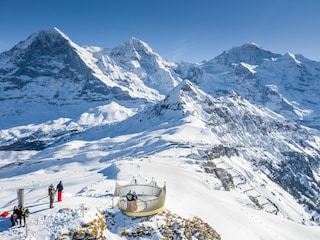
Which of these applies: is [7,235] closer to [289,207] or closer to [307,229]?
[307,229]

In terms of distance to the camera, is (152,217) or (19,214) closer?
(19,214)

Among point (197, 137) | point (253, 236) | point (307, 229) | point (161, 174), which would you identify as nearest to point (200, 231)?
point (253, 236)

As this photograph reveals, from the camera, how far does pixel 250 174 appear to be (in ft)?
473

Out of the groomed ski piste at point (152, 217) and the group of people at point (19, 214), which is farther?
the groomed ski piste at point (152, 217)

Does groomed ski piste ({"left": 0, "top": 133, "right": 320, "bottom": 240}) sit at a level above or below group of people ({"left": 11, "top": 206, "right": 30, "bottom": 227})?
below

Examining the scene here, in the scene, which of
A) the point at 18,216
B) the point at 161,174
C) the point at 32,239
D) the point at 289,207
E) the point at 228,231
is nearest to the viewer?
the point at 32,239

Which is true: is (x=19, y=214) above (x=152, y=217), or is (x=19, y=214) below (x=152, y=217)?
above

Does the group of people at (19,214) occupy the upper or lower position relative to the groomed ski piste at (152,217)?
upper

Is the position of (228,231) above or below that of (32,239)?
below

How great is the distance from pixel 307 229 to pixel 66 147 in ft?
528

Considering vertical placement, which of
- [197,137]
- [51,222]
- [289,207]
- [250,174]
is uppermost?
[51,222]

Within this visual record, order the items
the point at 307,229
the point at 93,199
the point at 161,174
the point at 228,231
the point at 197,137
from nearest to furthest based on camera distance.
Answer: the point at 93,199, the point at 228,231, the point at 307,229, the point at 161,174, the point at 197,137

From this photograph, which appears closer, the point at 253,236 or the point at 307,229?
the point at 253,236

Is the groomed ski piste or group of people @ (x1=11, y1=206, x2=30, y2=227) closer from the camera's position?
group of people @ (x1=11, y1=206, x2=30, y2=227)
